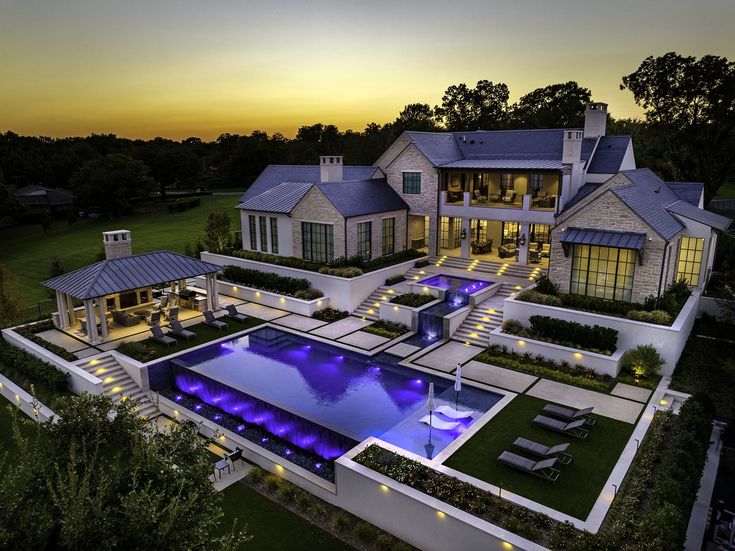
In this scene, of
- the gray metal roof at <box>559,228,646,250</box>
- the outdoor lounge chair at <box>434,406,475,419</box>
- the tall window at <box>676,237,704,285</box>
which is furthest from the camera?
the tall window at <box>676,237,704,285</box>

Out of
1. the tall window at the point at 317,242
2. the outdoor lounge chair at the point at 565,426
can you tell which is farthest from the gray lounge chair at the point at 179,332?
the outdoor lounge chair at the point at 565,426

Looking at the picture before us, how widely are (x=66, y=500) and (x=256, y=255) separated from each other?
2630 cm

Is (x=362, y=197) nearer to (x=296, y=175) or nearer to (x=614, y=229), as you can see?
(x=296, y=175)

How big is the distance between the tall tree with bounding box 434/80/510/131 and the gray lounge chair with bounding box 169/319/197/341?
61946 millimetres

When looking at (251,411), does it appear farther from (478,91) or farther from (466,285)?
(478,91)

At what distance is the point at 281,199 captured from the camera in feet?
105

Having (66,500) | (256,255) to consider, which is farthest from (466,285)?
(66,500)

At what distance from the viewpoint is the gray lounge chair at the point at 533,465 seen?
1266 centimetres

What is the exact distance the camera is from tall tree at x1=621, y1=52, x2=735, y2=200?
36812 mm

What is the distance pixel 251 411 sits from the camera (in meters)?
17.0

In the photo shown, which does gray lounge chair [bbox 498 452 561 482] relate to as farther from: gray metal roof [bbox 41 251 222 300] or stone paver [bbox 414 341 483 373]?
gray metal roof [bbox 41 251 222 300]

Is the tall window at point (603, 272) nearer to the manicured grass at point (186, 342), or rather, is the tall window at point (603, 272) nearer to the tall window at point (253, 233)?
the manicured grass at point (186, 342)

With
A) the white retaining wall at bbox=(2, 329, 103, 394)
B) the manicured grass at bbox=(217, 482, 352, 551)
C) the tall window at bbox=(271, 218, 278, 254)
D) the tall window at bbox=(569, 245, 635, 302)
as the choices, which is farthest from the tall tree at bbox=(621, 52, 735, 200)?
the white retaining wall at bbox=(2, 329, 103, 394)

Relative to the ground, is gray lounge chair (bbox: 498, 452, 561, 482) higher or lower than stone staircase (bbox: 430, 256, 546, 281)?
lower
